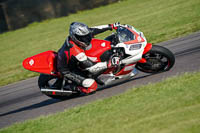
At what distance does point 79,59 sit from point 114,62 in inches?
32.3

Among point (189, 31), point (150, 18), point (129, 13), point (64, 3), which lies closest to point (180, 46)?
point (189, 31)

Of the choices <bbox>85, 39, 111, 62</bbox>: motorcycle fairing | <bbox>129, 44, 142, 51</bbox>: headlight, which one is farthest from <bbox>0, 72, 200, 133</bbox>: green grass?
<bbox>85, 39, 111, 62</bbox>: motorcycle fairing

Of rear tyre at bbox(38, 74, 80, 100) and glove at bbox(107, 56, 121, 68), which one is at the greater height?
glove at bbox(107, 56, 121, 68)

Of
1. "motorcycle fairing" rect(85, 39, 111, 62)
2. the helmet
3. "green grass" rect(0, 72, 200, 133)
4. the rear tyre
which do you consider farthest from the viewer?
the rear tyre

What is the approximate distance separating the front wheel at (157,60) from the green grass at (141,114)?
0.61 metres

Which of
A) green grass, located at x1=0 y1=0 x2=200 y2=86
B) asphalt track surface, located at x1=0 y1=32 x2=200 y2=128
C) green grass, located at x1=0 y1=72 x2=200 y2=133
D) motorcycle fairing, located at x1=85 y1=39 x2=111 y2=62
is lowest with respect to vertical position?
green grass, located at x1=0 y1=0 x2=200 y2=86

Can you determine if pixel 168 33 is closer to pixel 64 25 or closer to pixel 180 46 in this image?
pixel 180 46

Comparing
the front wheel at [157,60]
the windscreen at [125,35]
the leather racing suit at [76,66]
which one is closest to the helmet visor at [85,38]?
the leather racing suit at [76,66]

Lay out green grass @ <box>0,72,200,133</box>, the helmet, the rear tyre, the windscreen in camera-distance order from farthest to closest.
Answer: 1. the rear tyre
2. the windscreen
3. the helmet
4. green grass @ <box>0,72,200,133</box>

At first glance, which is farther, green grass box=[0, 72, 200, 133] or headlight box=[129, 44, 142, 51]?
headlight box=[129, 44, 142, 51]

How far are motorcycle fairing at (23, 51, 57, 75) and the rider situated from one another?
214 millimetres

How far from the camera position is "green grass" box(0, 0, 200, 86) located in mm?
12445

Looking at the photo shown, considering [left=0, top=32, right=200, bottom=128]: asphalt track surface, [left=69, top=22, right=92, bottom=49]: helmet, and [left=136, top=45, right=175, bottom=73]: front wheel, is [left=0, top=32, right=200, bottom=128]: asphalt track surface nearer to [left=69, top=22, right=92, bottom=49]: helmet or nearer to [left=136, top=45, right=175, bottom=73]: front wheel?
[left=136, top=45, right=175, bottom=73]: front wheel

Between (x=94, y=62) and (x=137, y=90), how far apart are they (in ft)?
4.33
